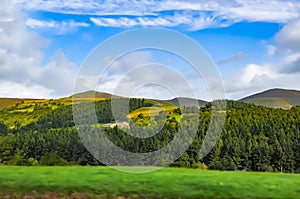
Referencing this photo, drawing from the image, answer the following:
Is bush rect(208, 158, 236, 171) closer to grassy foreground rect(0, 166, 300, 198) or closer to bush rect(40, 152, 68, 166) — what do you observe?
bush rect(40, 152, 68, 166)

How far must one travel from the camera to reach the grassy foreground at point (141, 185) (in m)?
11.8

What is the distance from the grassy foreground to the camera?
464 inches

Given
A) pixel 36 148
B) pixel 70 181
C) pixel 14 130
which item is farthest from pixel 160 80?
pixel 14 130

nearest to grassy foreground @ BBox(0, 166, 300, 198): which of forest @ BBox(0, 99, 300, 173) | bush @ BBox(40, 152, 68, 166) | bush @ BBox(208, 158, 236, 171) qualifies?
bush @ BBox(40, 152, 68, 166)

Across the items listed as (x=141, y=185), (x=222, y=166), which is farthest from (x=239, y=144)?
(x=141, y=185)

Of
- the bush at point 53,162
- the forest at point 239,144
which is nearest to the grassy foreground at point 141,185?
the bush at point 53,162

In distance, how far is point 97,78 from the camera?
Result: 55.5ft

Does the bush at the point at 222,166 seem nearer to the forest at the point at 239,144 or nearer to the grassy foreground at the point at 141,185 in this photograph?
the forest at the point at 239,144

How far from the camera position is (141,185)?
12195 millimetres

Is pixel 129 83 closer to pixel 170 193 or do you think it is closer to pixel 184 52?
pixel 184 52

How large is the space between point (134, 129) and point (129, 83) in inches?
294

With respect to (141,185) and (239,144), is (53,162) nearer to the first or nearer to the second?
(141,185)

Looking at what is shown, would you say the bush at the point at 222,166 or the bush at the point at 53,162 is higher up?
the bush at the point at 53,162

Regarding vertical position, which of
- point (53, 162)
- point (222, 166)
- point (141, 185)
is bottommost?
point (222, 166)
